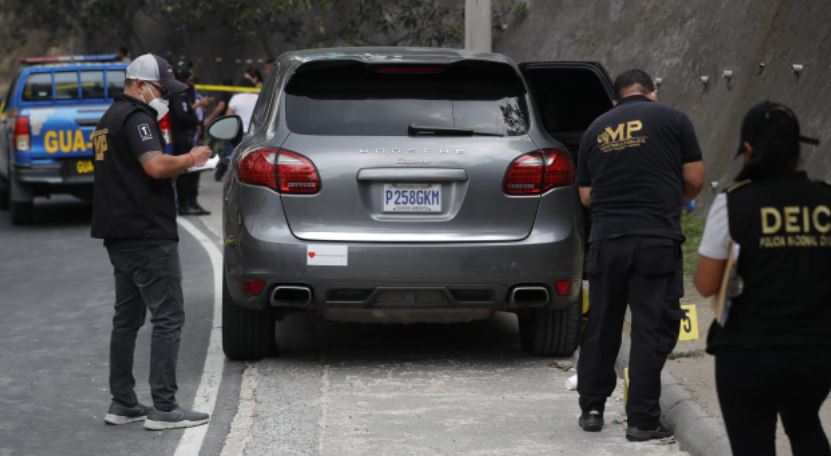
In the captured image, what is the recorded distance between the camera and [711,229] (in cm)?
476

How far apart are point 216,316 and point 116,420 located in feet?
11.0

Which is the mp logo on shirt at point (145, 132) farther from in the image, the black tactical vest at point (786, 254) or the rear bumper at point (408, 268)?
the black tactical vest at point (786, 254)

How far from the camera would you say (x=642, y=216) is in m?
6.99

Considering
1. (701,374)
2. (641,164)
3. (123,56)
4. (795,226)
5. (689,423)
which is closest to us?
(795,226)

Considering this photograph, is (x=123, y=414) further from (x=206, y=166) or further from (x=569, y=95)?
(x=569, y=95)

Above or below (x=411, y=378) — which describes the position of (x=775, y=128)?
above

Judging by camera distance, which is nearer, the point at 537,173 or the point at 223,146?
the point at 537,173

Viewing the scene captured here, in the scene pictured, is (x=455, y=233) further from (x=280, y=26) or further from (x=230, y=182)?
(x=280, y=26)

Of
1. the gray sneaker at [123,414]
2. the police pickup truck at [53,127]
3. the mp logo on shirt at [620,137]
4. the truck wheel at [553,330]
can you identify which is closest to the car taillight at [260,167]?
the gray sneaker at [123,414]

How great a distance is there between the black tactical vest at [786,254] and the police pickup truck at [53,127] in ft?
44.5

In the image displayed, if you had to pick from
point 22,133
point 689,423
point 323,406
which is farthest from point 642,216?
point 22,133

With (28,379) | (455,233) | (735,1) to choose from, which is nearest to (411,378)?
(455,233)

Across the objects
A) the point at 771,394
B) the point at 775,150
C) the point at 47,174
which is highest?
the point at 775,150

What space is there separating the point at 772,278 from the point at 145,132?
3.72 m
